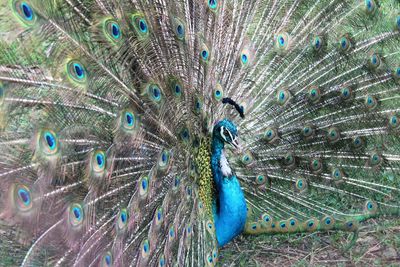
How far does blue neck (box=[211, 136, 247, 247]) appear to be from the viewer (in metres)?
2.55

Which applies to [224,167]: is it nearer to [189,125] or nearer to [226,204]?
[226,204]

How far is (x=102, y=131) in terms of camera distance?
5.90ft

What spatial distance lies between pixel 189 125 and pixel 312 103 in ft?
3.05

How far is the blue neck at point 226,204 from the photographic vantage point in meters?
2.55

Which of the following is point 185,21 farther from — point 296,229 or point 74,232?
point 296,229

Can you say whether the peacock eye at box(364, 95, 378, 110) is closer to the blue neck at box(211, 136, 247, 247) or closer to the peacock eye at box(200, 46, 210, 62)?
the blue neck at box(211, 136, 247, 247)

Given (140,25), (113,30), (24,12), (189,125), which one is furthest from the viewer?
(189,125)

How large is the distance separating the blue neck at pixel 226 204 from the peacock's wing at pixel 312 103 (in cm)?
29

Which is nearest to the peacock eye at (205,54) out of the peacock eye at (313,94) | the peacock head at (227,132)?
the peacock head at (227,132)

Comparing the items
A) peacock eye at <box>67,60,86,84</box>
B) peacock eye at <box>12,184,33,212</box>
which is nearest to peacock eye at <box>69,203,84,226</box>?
peacock eye at <box>12,184,33,212</box>

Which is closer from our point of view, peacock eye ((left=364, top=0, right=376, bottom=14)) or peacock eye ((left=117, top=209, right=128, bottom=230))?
peacock eye ((left=117, top=209, right=128, bottom=230))

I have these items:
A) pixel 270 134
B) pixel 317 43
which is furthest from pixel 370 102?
pixel 270 134

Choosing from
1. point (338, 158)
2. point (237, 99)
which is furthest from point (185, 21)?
point (338, 158)

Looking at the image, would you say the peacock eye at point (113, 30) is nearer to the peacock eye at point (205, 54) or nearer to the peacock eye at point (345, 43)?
the peacock eye at point (205, 54)
